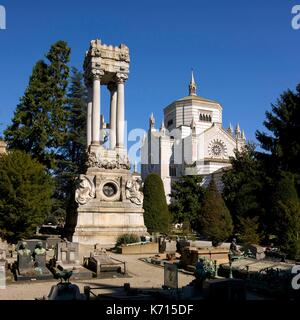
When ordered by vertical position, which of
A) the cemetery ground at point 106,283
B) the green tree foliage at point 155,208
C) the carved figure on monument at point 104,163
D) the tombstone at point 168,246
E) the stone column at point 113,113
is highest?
the stone column at point 113,113

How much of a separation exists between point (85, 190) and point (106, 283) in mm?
12670

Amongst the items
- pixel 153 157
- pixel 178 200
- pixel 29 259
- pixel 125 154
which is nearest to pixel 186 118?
pixel 153 157

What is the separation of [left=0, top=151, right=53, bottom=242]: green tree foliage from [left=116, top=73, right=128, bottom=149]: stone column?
6.21 meters

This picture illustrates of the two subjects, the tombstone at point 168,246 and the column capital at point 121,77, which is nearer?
the tombstone at point 168,246

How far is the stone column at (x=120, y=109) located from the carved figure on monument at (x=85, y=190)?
3.58 metres

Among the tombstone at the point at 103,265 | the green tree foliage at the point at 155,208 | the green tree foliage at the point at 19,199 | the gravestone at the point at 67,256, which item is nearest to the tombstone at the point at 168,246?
the tombstone at the point at 103,265

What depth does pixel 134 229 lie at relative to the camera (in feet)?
85.7

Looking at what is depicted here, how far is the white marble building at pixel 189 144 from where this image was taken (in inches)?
2761

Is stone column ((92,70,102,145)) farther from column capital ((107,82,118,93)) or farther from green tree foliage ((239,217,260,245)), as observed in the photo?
green tree foliage ((239,217,260,245))

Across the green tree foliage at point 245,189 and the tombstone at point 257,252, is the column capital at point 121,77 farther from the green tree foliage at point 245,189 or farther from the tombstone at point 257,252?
the tombstone at point 257,252

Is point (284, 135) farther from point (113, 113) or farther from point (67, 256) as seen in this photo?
point (67, 256)

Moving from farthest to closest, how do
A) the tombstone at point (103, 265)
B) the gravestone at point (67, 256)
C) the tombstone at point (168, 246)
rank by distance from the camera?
the tombstone at point (168, 246) < the gravestone at point (67, 256) < the tombstone at point (103, 265)
